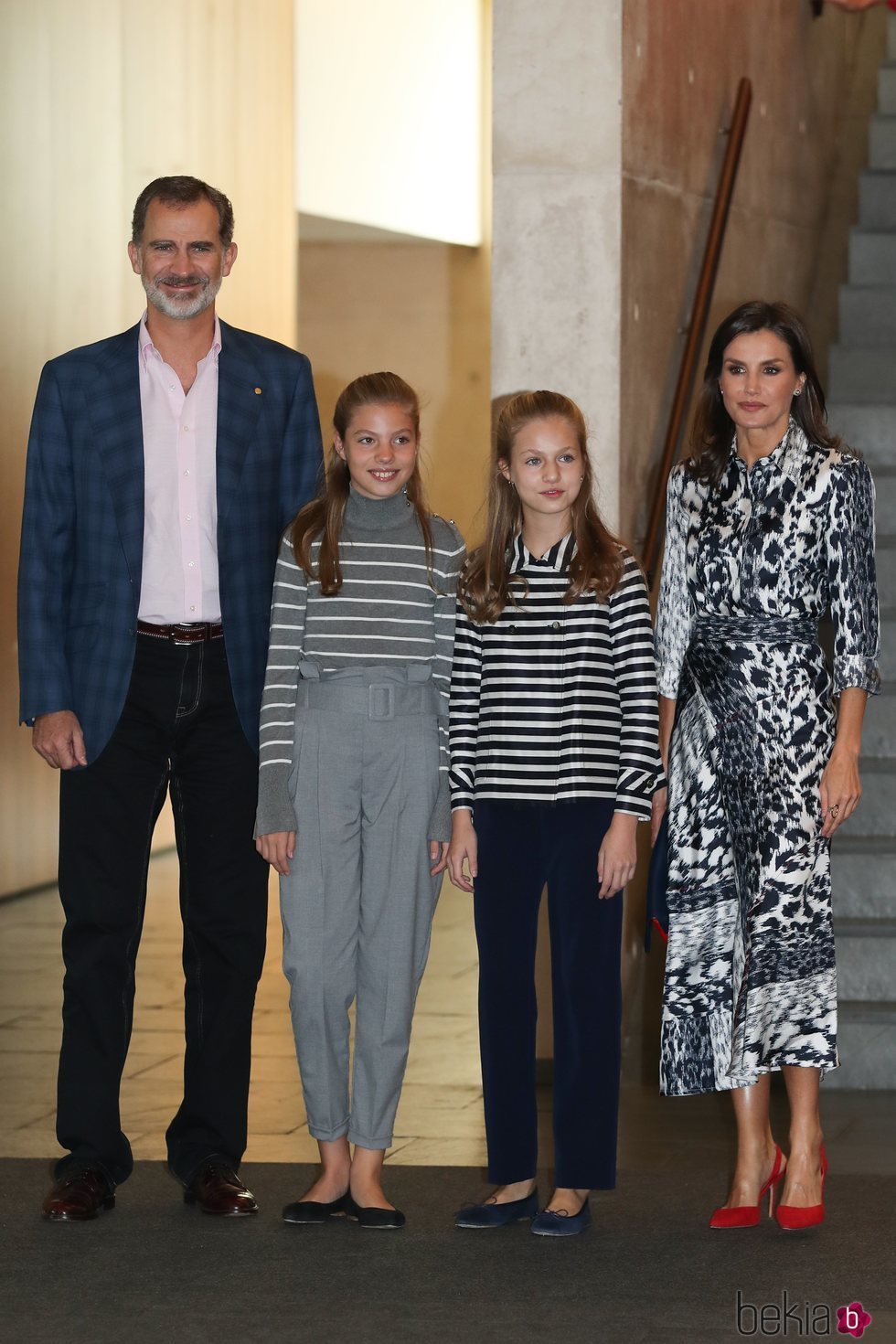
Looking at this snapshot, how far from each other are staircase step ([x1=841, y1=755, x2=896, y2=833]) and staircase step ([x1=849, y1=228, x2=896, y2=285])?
2.11m

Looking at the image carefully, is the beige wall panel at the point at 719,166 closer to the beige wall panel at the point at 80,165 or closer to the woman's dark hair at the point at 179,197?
the woman's dark hair at the point at 179,197

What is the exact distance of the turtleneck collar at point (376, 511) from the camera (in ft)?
10.4

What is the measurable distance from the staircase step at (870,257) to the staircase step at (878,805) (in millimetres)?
2110

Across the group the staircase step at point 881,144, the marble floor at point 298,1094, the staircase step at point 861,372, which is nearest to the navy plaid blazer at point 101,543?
the marble floor at point 298,1094

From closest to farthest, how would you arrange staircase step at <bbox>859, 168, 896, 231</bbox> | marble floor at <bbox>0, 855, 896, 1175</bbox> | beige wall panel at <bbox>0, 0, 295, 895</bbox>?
marble floor at <bbox>0, 855, 896, 1175</bbox>, staircase step at <bbox>859, 168, 896, 231</bbox>, beige wall panel at <bbox>0, 0, 295, 895</bbox>

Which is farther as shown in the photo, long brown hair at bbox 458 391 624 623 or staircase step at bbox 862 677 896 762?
staircase step at bbox 862 677 896 762

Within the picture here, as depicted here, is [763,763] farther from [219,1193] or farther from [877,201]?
[877,201]

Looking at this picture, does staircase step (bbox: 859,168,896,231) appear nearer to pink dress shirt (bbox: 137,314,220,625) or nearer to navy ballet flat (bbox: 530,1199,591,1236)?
pink dress shirt (bbox: 137,314,220,625)

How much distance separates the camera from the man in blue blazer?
3.25m

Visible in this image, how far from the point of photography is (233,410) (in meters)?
3.31

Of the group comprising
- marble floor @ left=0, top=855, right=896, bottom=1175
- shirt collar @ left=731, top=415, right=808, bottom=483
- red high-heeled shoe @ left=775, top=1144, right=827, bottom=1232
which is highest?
shirt collar @ left=731, top=415, right=808, bottom=483

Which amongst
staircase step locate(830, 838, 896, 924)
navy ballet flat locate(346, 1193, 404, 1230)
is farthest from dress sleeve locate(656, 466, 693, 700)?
staircase step locate(830, 838, 896, 924)

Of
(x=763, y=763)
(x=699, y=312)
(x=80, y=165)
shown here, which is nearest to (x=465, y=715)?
(x=763, y=763)

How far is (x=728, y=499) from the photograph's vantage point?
10.6 ft
